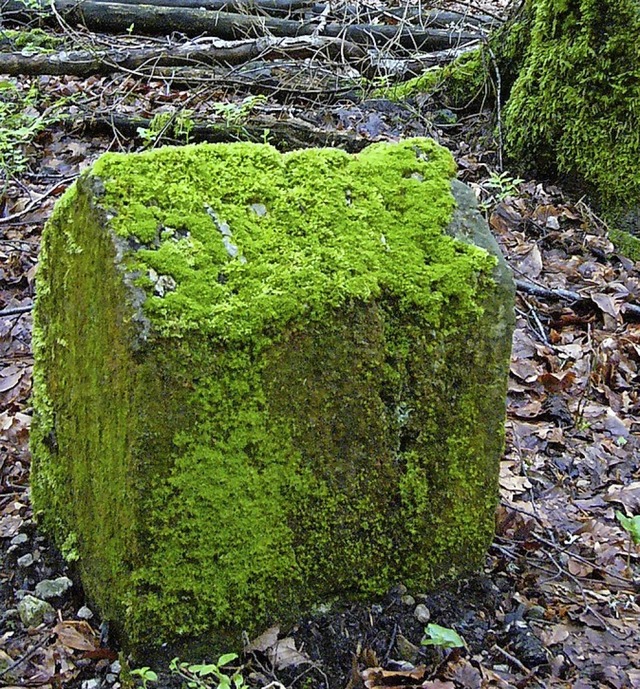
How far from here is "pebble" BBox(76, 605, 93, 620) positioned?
9.36 feet

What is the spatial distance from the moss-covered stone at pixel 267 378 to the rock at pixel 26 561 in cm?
26

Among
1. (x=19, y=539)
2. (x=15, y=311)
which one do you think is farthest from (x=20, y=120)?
(x=19, y=539)

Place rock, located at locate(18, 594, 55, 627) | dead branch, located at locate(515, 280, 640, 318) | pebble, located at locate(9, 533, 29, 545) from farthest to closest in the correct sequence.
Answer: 1. dead branch, located at locate(515, 280, 640, 318)
2. pebble, located at locate(9, 533, 29, 545)
3. rock, located at locate(18, 594, 55, 627)

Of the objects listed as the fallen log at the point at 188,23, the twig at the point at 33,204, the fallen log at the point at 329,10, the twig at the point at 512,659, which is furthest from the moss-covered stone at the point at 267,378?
the fallen log at the point at 329,10

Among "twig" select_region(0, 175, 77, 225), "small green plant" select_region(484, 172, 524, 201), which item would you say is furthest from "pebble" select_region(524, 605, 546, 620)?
"twig" select_region(0, 175, 77, 225)

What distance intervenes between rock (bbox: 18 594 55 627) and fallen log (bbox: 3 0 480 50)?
7.91 m

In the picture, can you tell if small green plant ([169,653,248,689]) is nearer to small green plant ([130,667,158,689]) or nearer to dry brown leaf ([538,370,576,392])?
small green plant ([130,667,158,689])

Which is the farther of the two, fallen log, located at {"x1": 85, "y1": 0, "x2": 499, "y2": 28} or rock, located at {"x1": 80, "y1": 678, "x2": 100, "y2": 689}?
fallen log, located at {"x1": 85, "y1": 0, "x2": 499, "y2": 28}

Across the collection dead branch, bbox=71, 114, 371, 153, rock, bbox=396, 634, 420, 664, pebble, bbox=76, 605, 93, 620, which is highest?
dead branch, bbox=71, 114, 371, 153

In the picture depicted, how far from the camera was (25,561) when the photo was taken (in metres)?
3.11

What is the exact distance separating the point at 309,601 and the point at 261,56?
714 cm

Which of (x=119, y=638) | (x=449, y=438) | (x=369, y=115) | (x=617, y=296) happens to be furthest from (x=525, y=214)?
(x=119, y=638)

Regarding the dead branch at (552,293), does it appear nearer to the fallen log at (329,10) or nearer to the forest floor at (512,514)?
the forest floor at (512,514)

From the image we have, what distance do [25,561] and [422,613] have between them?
1.63 m
